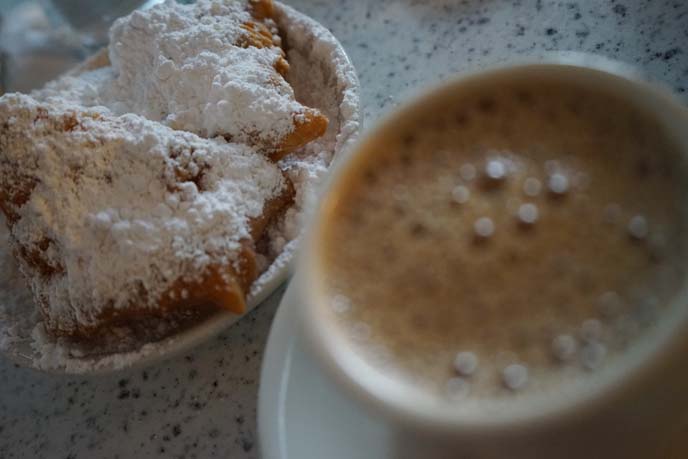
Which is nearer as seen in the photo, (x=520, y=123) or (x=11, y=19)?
(x=520, y=123)

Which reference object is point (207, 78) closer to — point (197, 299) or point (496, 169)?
point (197, 299)

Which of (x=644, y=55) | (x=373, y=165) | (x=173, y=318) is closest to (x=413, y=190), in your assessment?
(x=373, y=165)

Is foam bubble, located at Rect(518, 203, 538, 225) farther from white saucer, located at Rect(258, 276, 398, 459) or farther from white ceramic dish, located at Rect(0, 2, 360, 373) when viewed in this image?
white ceramic dish, located at Rect(0, 2, 360, 373)

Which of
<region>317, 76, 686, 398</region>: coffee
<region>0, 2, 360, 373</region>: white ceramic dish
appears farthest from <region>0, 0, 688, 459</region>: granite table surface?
<region>317, 76, 686, 398</region>: coffee

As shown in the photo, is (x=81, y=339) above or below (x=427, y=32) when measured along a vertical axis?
below

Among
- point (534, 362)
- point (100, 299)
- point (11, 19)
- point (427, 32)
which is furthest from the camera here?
point (11, 19)

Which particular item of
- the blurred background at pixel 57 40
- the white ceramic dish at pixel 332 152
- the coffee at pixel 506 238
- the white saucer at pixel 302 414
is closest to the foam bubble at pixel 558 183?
the coffee at pixel 506 238

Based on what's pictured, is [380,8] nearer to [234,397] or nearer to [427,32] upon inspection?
[427,32]

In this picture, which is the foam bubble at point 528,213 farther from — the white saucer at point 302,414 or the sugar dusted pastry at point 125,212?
the sugar dusted pastry at point 125,212

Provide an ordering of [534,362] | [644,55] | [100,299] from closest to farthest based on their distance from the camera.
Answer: [534,362] < [100,299] < [644,55]
